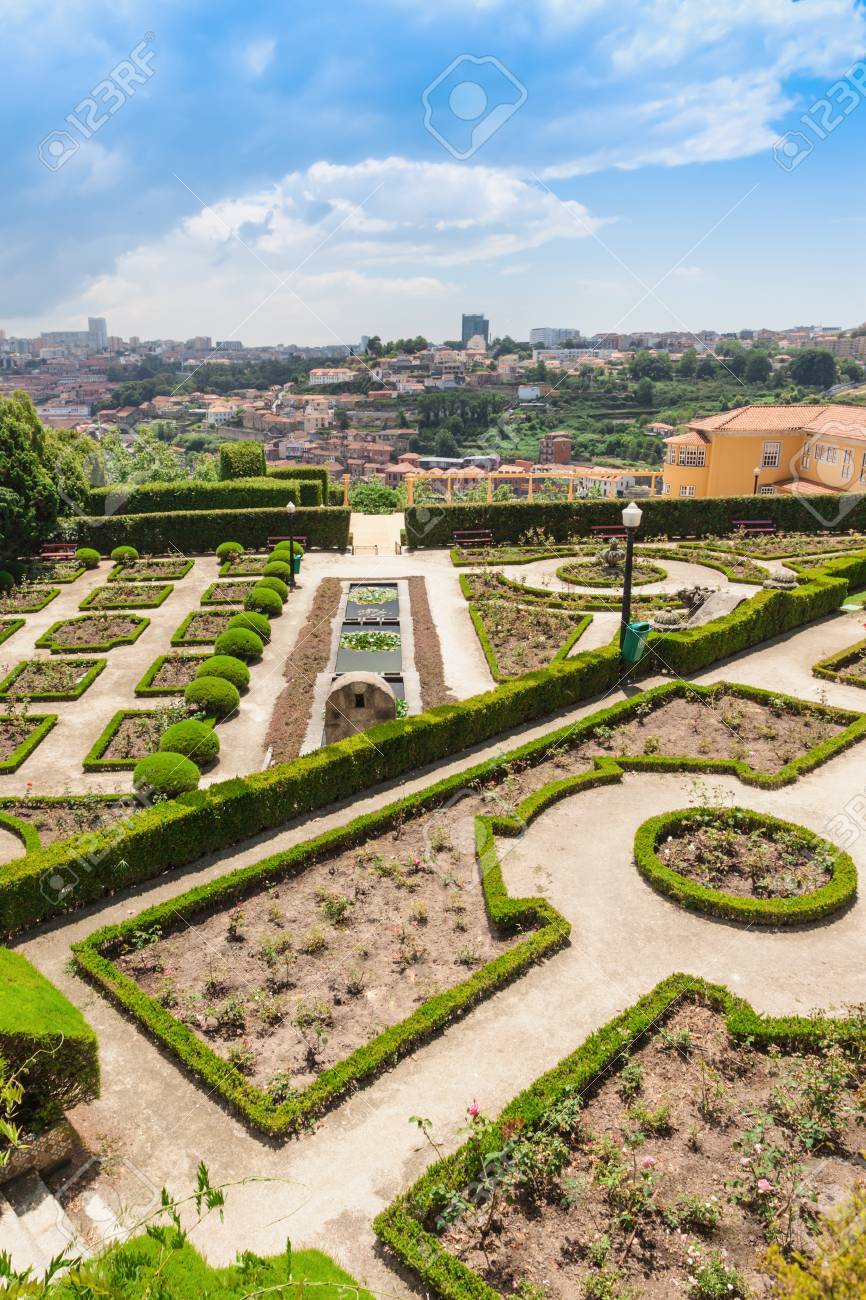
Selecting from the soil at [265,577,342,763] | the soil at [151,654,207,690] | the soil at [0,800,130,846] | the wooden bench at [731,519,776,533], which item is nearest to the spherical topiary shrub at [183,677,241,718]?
the soil at [265,577,342,763]

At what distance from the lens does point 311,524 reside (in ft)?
100

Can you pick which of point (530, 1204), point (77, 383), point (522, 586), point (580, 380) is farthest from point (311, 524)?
point (77, 383)

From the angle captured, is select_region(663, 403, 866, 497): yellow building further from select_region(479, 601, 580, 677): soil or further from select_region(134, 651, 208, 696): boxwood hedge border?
select_region(134, 651, 208, 696): boxwood hedge border

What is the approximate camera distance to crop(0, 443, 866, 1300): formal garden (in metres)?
6.07

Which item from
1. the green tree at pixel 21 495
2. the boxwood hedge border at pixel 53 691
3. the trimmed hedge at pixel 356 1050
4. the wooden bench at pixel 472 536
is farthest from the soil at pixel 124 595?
the trimmed hedge at pixel 356 1050

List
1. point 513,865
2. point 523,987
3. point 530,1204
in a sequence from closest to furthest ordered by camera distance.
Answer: point 530,1204
point 523,987
point 513,865

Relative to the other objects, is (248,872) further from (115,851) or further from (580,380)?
(580,380)

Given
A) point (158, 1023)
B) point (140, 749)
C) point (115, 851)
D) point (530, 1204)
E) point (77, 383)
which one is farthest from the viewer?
point (77, 383)

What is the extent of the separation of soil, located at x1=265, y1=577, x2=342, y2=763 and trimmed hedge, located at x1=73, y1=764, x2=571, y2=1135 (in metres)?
3.60

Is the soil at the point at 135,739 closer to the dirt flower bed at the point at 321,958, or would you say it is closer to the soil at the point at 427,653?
the soil at the point at 427,653

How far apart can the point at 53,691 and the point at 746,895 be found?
44.3 ft

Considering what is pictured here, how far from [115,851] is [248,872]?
1601 mm

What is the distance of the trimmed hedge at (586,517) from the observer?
30.0m

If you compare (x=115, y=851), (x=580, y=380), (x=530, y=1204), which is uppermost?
(x=580, y=380)
